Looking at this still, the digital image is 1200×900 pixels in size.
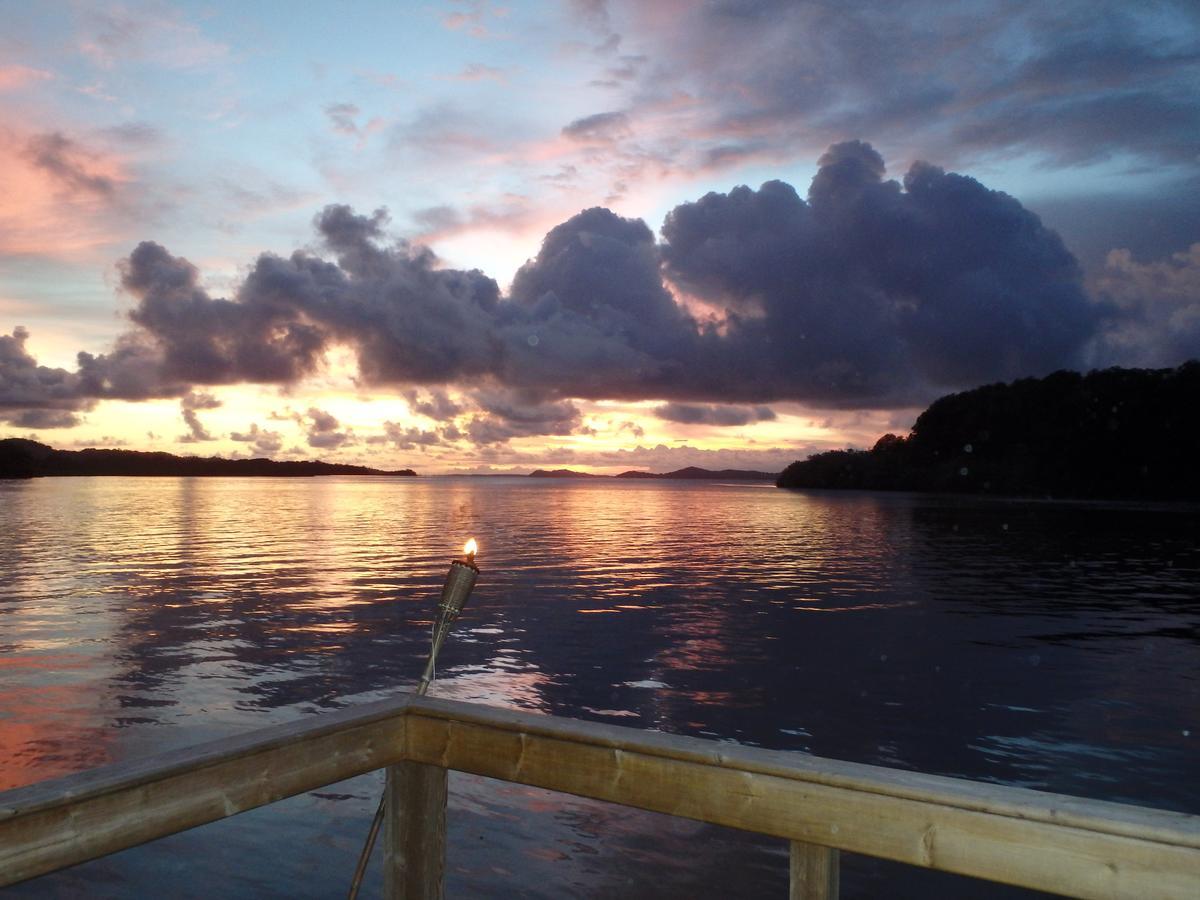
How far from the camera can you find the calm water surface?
915cm

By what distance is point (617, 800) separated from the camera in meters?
3.35

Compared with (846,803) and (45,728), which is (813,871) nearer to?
(846,803)

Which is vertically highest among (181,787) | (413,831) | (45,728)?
(181,787)

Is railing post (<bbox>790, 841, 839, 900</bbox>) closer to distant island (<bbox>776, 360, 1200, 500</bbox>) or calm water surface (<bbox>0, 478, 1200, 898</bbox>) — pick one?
calm water surface (<bbox>0, 478, 1200, 898</bbox>)

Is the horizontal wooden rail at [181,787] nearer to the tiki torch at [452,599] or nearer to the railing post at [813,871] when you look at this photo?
Answer: the tiki torch at [452,599]

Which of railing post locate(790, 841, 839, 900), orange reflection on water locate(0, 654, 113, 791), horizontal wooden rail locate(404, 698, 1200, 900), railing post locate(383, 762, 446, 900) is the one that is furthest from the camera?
orange reflection on water locate(0, 654, 113, 791)

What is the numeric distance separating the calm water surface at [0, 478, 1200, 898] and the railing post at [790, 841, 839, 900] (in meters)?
5.88

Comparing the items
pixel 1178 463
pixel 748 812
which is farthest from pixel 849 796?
pixel 1178 463

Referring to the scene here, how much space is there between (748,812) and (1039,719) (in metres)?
14.6

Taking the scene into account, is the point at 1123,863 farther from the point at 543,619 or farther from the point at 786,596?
the point at 786,596

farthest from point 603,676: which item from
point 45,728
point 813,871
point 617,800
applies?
point 813,871

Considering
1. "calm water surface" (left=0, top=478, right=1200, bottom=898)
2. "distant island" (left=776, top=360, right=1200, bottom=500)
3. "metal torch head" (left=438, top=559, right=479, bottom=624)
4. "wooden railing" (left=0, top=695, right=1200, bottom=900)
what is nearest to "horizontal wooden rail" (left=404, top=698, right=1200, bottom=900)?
"wooden railing" (left=0, top=695, right=1200, bottom=900)

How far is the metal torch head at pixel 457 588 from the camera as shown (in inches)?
157

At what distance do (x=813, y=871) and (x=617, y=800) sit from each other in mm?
715
